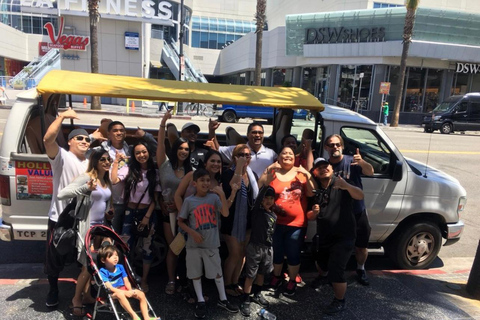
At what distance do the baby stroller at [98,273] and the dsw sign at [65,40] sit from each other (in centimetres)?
2610

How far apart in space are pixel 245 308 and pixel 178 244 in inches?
38.6

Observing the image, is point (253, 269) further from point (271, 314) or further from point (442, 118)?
point (442, 118)

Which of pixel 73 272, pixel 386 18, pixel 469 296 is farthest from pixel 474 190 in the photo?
pixel 386 18

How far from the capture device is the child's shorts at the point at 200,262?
147 inches

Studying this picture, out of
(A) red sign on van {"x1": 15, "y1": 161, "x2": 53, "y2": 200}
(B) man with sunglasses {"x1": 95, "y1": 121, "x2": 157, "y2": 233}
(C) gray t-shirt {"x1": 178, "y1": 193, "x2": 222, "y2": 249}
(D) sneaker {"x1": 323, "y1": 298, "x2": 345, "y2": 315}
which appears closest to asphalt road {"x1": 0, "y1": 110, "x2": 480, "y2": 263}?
(A) red sign on van {"x1": 15, "y1": 161, "x2": 53, "y2": 200}

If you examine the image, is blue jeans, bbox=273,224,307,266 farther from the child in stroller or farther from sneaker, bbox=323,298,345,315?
the child in stroller

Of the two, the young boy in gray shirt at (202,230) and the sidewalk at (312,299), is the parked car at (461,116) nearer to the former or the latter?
the sidewalk at (312,299)

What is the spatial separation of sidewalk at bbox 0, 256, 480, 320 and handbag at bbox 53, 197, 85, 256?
738 millimetres

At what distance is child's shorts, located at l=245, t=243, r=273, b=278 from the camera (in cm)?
382

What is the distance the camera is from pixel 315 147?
15.7 ft

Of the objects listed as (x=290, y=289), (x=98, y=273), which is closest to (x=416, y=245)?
(x=290, y=289)

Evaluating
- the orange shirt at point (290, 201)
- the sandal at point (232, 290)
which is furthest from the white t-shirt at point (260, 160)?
the sandal at point (232, 290)

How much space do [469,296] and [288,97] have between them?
334cm

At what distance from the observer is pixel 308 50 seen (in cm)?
3244
